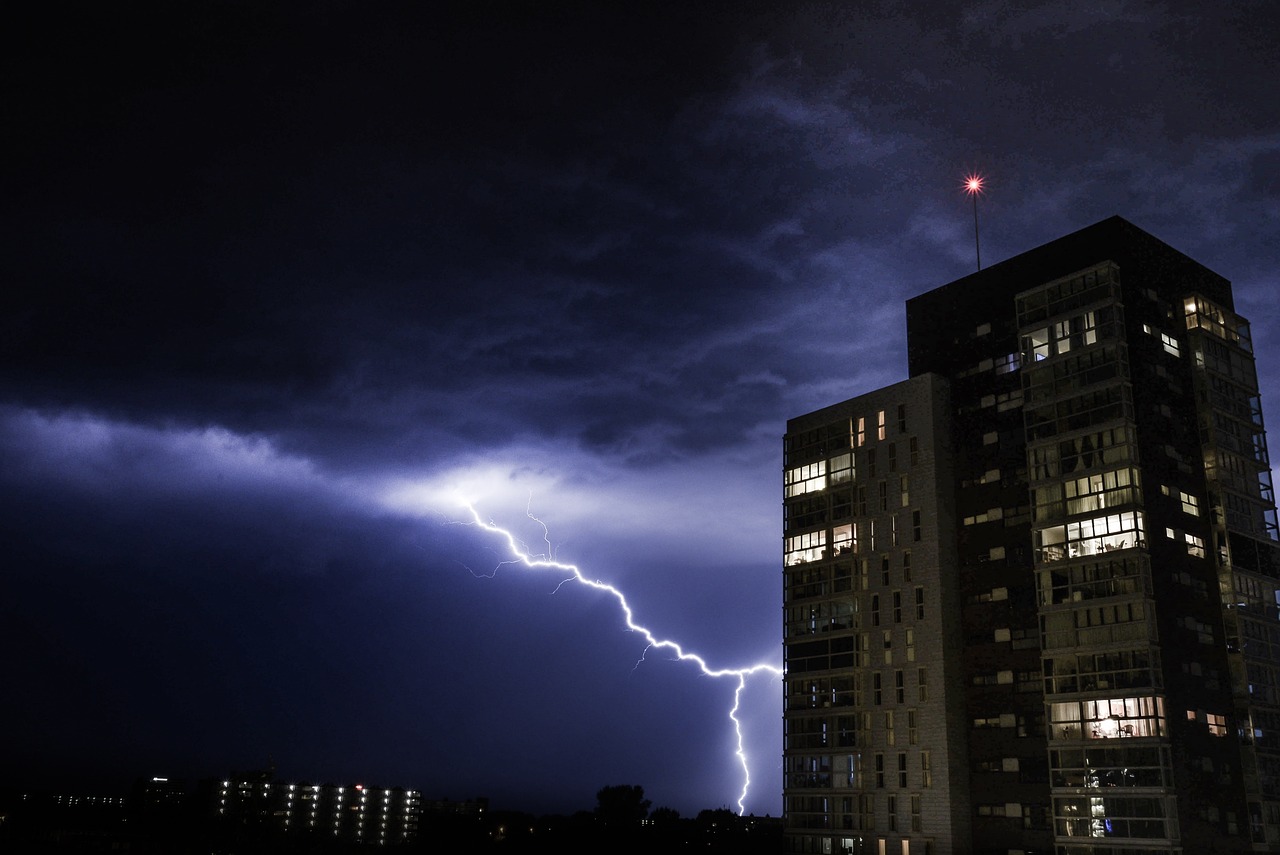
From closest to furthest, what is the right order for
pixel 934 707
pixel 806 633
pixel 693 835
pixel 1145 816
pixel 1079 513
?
pixel 1145 816, pixel 1079 513, pixel 934 707, pixel 806 633, pixel 693 835

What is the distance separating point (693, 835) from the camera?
19438 centimetres

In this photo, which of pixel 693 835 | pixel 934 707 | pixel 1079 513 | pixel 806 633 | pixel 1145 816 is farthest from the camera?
pixel 693 835

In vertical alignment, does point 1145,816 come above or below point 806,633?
below

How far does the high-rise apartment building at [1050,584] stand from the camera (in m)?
81.1

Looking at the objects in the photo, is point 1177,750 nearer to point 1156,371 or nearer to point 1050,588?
point 1050,588

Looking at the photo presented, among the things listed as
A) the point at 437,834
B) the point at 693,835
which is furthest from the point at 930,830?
the point at 437,834

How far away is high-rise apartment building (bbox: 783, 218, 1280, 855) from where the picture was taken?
81.1 metres

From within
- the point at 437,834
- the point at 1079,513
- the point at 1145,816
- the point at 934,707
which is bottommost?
Answer: the point at 437,834

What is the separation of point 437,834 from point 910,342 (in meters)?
137

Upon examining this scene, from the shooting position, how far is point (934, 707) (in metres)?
93.8

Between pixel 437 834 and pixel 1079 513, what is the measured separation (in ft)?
486

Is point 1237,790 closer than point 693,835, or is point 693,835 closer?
point 1237,790

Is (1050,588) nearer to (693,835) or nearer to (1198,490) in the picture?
(1198,490)

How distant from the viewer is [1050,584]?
88500 millimetres
